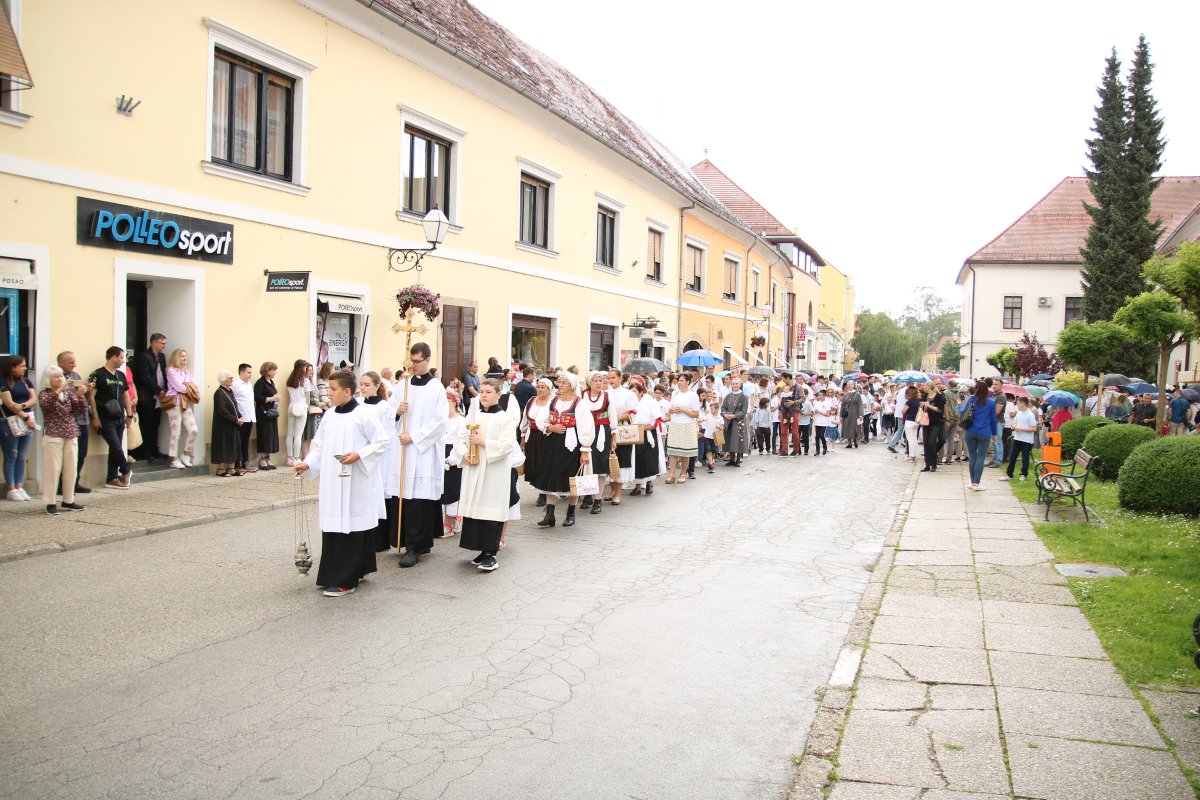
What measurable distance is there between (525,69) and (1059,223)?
39.6 metres

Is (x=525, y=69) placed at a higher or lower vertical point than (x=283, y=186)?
higher

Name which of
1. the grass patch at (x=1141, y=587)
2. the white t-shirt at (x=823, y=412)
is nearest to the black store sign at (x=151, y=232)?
the grass patch at (x=1141, y=587)

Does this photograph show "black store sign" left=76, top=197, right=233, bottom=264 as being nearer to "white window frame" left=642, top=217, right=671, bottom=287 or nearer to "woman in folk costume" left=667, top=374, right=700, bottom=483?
"woman in folk costume" left=667, top=374, right=700, bottom=483

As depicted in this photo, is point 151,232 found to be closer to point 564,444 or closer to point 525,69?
point 564,444

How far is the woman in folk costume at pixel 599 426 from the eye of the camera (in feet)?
36.1

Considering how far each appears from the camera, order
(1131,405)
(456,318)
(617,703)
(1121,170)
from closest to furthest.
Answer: (617,703) → (456,318) → (1131,405) → (1121,170)

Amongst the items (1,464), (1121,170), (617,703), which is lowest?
(617,703)

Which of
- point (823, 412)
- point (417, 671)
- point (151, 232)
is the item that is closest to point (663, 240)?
point (823, 412)

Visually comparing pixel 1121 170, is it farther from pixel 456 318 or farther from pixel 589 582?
pixel 589 582

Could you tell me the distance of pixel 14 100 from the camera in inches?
382

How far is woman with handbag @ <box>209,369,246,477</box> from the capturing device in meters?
12.1

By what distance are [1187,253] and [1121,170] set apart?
3036cm

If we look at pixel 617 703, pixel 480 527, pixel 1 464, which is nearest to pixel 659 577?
pixel 480 527

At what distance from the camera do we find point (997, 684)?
4973 millimetres
